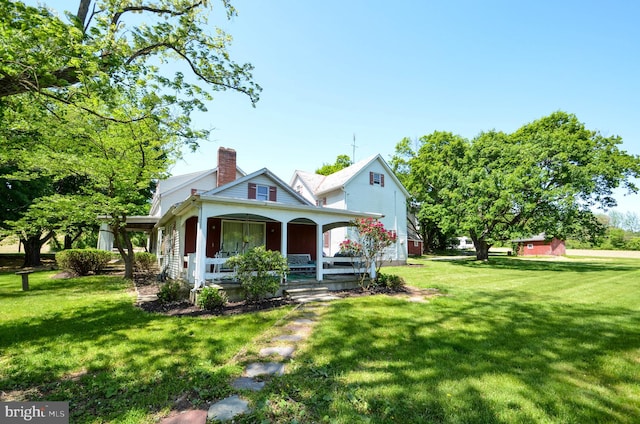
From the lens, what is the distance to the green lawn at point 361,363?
3045mm

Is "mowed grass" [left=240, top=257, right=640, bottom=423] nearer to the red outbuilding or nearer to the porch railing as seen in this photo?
the porch railing

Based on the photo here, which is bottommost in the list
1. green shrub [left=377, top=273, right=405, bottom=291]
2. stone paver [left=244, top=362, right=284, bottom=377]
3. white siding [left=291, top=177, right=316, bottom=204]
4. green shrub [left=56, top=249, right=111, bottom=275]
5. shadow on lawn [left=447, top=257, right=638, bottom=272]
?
shadow on lawn [left=447, top=257, right=638, bottom=272]

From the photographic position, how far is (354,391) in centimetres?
333

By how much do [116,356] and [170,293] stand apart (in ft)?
13.0

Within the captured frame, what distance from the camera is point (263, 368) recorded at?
404cm

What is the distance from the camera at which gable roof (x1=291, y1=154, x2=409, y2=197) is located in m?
21.3

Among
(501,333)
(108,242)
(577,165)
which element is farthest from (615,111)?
(108,242)

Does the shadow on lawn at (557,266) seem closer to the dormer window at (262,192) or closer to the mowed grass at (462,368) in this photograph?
the mowed grass at (462,368)

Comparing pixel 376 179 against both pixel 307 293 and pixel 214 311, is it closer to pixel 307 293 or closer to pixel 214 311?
pixel 307 293

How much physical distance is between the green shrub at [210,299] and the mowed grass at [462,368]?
2809mm

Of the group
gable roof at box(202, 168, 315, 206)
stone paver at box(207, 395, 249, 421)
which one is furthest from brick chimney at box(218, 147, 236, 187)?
stone paver at box(207, 395, 249, 421)

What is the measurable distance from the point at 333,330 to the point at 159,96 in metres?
6.82

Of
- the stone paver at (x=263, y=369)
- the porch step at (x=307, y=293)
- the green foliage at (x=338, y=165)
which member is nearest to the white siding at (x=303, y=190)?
the green foliage at (x=338, y=165)

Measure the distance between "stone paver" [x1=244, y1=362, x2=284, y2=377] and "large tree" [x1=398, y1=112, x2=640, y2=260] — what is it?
2010cm
